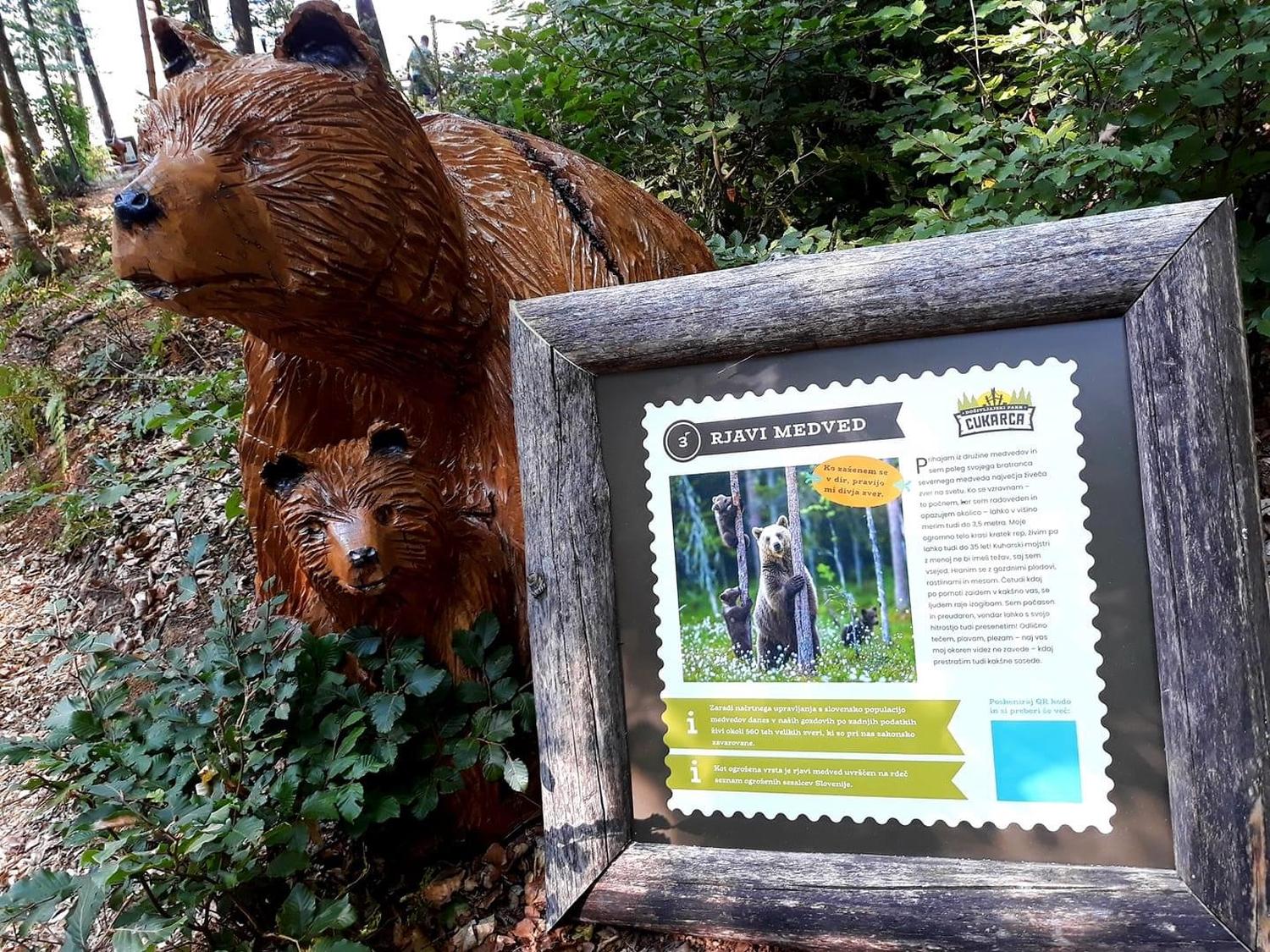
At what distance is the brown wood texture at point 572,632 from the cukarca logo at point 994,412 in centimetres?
76

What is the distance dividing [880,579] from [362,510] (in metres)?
1.24

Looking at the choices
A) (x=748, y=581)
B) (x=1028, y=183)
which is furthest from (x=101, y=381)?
(x=1028, y=183)

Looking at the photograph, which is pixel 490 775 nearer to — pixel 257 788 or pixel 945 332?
pixel 257 788

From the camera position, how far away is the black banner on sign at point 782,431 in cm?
155

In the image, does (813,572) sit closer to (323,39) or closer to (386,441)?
(386,441)

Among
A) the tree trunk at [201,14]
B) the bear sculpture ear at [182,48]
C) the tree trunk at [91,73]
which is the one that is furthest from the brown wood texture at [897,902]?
the tree trunk at [91,73]

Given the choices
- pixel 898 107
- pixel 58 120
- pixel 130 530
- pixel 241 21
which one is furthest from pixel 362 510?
pixel 58 120

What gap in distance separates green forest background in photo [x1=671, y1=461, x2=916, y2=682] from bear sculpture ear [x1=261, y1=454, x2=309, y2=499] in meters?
1.00

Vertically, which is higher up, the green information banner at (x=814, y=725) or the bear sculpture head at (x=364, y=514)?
the bear sculpture head at (x=364, y=514)

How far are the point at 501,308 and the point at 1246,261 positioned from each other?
8.75ft

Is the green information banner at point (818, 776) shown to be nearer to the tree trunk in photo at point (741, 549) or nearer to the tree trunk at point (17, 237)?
the tree trunk in photo at point (741, 549)

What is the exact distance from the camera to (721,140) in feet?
15.9

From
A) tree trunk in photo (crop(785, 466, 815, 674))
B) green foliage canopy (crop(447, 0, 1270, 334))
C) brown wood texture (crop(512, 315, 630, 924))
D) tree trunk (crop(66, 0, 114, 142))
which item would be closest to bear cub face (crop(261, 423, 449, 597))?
brown wood texture (crop(512, 315, 630, 924))

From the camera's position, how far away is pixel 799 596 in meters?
1.57
